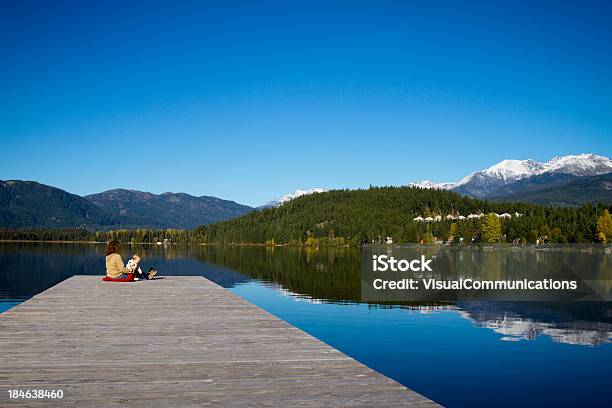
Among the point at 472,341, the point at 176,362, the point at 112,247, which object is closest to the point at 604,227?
the point at 472,341

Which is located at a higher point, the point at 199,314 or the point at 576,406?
the point at 199,314

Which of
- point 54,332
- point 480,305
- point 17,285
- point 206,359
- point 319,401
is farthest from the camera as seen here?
point 17,285

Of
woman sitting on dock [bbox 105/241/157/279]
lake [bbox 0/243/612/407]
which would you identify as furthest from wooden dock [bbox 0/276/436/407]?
woman sitting on dock [bbox 105/241/157/279]

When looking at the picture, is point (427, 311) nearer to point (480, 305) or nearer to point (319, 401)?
point (480, 305)

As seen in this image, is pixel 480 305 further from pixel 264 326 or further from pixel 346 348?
pixel 264 326

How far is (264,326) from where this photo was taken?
17.8m

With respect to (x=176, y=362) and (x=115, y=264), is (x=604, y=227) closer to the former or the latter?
(x=115, y=264)

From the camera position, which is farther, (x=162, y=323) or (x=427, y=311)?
(x=427, y=311)

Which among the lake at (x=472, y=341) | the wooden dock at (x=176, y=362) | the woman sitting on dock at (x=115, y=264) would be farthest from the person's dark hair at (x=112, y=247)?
the wooden dock at (x=176, y=362)

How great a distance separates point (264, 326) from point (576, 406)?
8.63 metres

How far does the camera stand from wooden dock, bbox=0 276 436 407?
31.4 feet

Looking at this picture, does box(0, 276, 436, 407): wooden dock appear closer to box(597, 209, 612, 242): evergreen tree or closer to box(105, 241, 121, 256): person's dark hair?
box(105, 241, 121, 256): person's dark hair

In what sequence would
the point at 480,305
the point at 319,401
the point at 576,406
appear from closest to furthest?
the point at 319,401 < the point at 576,406 < the point at 480,305

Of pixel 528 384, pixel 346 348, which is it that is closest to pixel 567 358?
pixel 528 384
